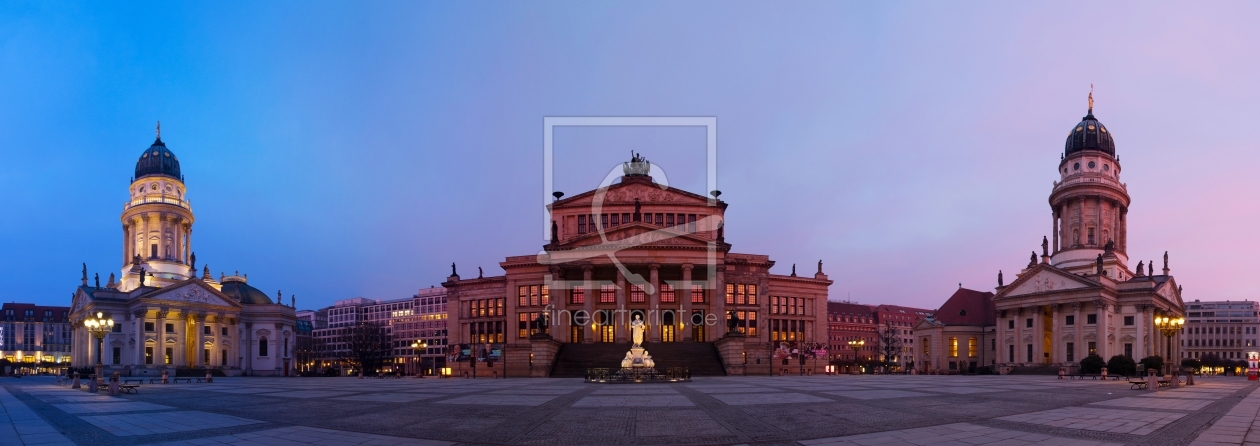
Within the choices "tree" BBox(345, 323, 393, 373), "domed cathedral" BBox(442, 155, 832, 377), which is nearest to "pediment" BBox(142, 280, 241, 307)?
"tree" BBox(345, 323, 393, 373)

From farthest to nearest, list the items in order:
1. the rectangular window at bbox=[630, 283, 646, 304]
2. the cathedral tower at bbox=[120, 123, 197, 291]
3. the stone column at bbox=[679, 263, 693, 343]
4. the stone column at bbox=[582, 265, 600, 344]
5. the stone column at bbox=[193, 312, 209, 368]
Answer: the cathedral tower at bbox=[120, 123, 197, 291]
the stone column at bbox=[193, 312, 209, 368]
the rectangular window at bbox=[630, 283, 646, 304]
the stone column at bbox=[582, 265, 600, 344]
the stone column at bbox=[679, 263, 693, 343]

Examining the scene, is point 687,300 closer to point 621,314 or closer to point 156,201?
point 621,314

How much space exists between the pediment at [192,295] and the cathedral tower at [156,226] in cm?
560

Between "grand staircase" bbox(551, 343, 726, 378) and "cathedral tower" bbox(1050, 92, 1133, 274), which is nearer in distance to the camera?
"grand staircase" bbox(551, 343, 726, 378)

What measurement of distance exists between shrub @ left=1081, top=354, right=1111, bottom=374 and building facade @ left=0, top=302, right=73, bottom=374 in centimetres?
17382

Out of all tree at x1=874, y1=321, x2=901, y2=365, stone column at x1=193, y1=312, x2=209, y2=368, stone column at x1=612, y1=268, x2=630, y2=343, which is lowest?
tree at x1=874, y1=321, x2=901, y2=365

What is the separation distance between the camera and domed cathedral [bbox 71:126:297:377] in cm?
9131

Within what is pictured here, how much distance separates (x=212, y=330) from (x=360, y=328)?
4201cm

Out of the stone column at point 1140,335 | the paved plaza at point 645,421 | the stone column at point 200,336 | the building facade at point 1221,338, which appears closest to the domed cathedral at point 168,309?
the stone column at point 200,336

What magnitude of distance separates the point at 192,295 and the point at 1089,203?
113 m

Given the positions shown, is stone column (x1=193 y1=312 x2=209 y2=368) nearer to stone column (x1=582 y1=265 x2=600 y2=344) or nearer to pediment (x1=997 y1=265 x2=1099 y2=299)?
stone column (x1=582 y1=265 x2=600 y2=344)

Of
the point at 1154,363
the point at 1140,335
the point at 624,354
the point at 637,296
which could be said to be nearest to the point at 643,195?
the point at 637,296

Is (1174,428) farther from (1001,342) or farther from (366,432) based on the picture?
(1001,342)

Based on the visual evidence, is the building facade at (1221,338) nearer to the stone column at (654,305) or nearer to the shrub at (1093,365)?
the shrub at (1093,365)
